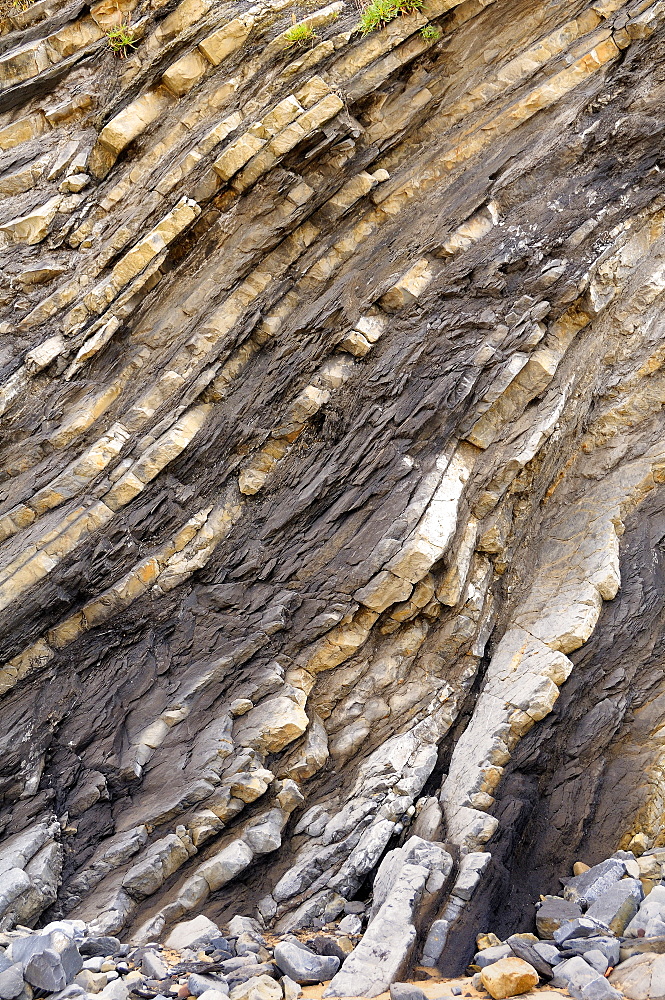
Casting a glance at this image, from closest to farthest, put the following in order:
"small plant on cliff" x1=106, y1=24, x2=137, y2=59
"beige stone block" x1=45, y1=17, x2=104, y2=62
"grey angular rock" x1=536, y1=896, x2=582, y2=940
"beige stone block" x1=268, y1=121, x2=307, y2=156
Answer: "grey angular rock" x1=536, y1=896, x2=582, y2=940
"beige stone block" x1=268, y1=121, x2=307, y2=156
"small plant on cliff" x1=106, y1=24, x2=137, y2=59
"beige stone block" x1=45, y1=17, x2=104, y2=62

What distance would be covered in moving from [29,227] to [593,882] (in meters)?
9.44

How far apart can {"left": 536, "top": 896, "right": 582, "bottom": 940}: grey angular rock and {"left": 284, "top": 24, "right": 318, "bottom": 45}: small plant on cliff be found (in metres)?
10.0

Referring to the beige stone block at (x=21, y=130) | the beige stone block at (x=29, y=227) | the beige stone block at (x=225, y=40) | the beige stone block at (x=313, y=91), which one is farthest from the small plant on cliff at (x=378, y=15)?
the beige stone block at (x=29, y=227)

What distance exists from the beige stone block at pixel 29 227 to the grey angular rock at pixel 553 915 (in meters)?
9.12

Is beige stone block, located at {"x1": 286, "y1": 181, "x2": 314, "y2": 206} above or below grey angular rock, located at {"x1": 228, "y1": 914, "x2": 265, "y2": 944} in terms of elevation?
above

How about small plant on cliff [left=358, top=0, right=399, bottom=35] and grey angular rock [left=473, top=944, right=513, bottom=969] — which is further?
small plant on cliff [left=358, top=0, right=399, bottom=35]

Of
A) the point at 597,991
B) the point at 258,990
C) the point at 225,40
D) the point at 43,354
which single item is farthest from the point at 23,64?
the point at 597,991

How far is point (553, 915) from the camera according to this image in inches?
250

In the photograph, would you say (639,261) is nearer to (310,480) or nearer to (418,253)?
(418,253)

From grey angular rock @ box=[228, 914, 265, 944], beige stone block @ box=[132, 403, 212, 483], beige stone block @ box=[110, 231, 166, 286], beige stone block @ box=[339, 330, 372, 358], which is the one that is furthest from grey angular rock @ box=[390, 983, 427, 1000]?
beige stone block @ box=[110, 231, 166, 286]

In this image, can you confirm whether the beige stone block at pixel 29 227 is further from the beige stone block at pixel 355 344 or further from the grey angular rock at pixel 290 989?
the grey angular rock at pixel 290 989

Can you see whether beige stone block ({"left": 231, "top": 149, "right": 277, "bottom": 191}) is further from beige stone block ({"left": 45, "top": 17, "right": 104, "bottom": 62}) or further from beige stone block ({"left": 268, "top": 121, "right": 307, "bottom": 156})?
beige stone block ({"left": 45, "top": 17, "right": 104, "bottom": 62})

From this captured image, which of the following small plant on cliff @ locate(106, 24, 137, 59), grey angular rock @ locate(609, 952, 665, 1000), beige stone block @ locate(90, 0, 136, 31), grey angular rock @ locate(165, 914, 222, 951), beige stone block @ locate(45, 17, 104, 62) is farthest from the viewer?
beige stone block @ locate(45, 17, 104, 62)

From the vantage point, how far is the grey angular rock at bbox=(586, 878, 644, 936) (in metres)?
6.01
